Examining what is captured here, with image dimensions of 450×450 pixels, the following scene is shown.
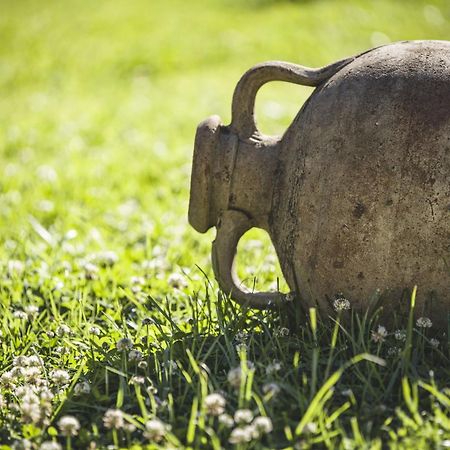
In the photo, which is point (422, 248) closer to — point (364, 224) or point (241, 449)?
point (364, 224)

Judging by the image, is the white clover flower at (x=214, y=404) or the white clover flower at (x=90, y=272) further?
the white clover flower at (x=90, y=272)

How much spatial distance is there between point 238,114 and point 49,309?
4.30 ft

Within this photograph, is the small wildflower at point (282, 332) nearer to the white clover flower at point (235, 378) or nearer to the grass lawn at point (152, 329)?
the grass lawn at point (152, 329)

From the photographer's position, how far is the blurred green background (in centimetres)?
518

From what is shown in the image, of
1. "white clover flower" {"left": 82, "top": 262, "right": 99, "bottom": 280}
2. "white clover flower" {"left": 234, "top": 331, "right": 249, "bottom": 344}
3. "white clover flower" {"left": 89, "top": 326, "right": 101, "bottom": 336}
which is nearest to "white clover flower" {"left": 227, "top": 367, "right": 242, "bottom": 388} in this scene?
"white clover flower" {"left": 234, "top": 331, "right": 249, "bottom": 344}

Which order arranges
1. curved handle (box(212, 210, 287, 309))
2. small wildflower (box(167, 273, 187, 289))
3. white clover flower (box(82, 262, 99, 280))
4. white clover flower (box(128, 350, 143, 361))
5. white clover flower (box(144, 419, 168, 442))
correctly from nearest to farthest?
white clover flower (box(144, 419, 168, 442)), white clover flower (box(128, 350, 143, 361)), curved handle (box(212, 210, 287, 309)), small wildflower (box(167, 273, 187, 289)), white clover flower (box(82, 262, 99, 280))

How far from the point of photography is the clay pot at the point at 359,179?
254 centimetres

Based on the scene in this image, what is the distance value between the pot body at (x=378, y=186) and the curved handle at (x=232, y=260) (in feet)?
0.79

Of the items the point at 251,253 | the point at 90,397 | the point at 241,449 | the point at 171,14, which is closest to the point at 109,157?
the point at 251,253

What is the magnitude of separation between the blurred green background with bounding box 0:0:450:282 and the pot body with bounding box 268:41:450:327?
5.04 feet

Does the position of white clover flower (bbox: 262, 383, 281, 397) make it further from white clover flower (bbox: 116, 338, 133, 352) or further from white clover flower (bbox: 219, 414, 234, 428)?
white clover flower (bbox: 116, 338, 133, 352)

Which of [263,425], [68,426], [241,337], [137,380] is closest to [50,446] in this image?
[68,426]

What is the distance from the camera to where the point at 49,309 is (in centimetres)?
349

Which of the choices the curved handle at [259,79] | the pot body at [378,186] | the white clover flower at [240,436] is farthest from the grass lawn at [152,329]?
the curved handle at [259,79]
